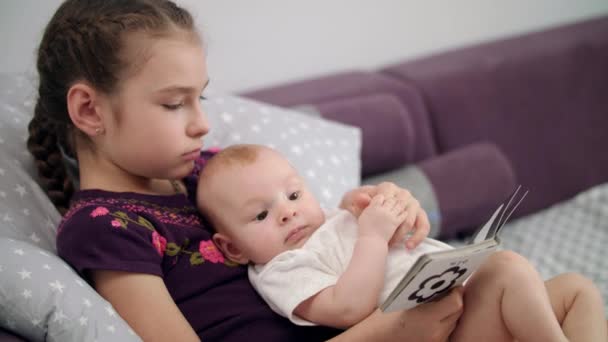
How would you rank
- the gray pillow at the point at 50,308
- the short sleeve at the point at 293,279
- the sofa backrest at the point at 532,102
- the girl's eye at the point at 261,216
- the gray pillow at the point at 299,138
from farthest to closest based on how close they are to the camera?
the sofa backrest at the point at 532,102 < the gray pillow at the point at 299,138 < the girl's eye at the point at 261,216 < the short sleeve at the point at 293,279 < the gray pillow at the point at 50,308

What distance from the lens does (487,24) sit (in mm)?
2289

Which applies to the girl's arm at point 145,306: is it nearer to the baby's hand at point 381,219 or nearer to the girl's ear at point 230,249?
the girl's ear at point 230,249

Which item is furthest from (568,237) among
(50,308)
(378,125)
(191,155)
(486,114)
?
(50,308)

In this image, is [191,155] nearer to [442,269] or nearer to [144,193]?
[144,193]

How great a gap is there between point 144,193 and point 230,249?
0.19m

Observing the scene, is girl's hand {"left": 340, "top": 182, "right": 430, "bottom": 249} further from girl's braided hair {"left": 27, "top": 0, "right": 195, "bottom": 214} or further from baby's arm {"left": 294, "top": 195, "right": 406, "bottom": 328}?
girl's braided hair {"left": 27, "top": 0, "right": 195, "bottom": 214}

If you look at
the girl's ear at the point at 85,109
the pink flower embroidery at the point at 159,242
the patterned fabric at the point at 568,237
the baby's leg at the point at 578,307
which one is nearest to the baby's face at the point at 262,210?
the pink flower embroidery at the point at 159,242

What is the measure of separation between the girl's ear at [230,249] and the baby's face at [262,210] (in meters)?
0.01

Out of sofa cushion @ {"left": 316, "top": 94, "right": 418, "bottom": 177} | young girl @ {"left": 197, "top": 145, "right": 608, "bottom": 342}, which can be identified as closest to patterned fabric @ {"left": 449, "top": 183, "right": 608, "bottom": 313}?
sofa cushion @ {"left": 316, "top": 94, "right": 418, "bottom": 177}

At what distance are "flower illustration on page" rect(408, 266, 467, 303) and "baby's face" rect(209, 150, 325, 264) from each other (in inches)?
10.8

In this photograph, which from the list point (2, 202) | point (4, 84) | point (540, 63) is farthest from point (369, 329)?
point (540, 63)

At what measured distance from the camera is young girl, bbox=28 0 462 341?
949 millimetres

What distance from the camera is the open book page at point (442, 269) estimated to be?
754 mm

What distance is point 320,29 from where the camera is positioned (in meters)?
1.98
